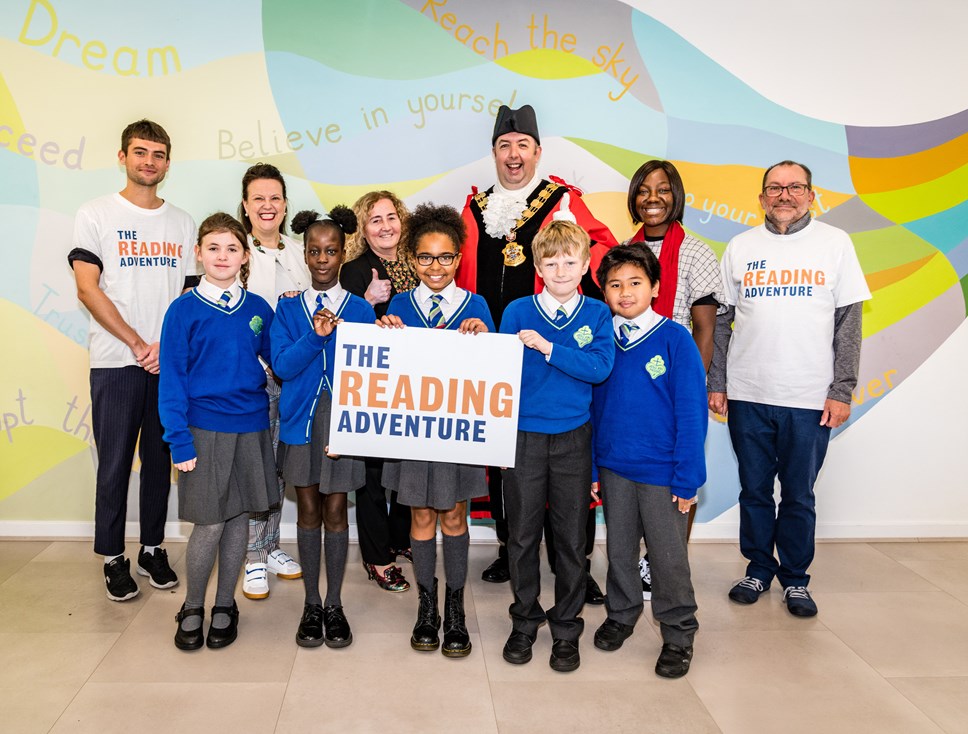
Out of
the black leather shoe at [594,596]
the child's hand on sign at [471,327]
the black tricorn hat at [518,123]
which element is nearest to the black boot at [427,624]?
the black leather shoe at [594,596]

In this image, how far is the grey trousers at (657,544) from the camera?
2.58m

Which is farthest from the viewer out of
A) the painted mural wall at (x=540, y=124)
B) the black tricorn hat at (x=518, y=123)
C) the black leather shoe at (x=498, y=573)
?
the painted mural wall at (x=540, y=124)

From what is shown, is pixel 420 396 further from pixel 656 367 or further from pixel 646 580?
pixel 646 580

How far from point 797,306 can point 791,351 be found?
18 cm

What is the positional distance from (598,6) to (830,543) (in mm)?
3030

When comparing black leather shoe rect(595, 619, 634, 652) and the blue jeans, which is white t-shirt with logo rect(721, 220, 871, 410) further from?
black leather shoe rect(595, 619, 634, 652)

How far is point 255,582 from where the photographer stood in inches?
Result: 123

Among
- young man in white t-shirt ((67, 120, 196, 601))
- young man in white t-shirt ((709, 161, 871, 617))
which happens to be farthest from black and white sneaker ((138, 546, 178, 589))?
young man in white t-shirt ((709, 161, 871, 617))

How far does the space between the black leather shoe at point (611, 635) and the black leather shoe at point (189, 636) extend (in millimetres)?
1421

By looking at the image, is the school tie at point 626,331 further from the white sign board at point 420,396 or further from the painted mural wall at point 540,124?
the painted mural wall at point 540,124

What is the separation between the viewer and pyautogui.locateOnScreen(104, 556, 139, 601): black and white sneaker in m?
3.08

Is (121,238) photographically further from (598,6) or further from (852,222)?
(852,222)

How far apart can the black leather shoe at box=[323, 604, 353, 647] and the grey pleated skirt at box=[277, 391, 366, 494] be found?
1.56 ft

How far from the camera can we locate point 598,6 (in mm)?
3748
